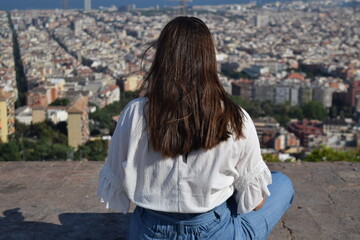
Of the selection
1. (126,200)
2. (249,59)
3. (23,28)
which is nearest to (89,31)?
(23,28)

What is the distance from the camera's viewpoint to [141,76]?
59.2 inches

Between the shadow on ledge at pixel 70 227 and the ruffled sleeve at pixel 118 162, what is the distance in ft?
0.96

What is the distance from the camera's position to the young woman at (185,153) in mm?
992

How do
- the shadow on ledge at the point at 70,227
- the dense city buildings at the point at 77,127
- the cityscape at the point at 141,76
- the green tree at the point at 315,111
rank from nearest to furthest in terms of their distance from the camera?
the shadow on ledge at the point at 70,227, the dense city buildings at the point at 77,127, the cityscape at the point at 141,76, the green tree at the point at 315,111

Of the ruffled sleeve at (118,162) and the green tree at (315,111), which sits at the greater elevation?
the ruffled sleeve at (118,162)

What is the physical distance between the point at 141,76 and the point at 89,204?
1.24ft

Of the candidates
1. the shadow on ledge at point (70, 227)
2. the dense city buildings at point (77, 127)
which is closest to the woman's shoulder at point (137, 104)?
the shadow on ledge at point (70, 227)

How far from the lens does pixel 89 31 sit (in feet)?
135

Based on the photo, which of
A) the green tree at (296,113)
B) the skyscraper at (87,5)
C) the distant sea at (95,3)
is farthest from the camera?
the skyscraper at (87,5)

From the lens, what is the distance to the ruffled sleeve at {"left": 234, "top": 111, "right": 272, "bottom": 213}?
1023mm

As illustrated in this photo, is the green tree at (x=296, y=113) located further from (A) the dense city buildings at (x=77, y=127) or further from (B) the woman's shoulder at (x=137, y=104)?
(B) the woman's shoulder at (x=137, y=104)

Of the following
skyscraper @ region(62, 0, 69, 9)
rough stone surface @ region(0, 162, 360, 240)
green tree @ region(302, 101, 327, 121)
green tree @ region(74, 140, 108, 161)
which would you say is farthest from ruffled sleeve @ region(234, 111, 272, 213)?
skyscraper @ region(62, 0, 69, 9)

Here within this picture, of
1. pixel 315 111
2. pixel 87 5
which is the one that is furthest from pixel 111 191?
pixel 87 5

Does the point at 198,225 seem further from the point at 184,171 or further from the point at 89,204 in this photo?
the point at 89,204
